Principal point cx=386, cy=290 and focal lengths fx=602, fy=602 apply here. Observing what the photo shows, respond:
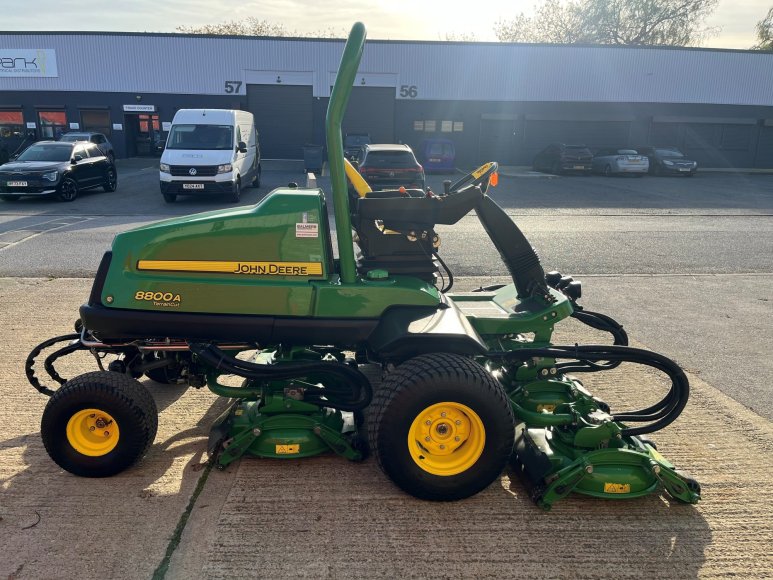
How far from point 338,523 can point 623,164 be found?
25495 mm

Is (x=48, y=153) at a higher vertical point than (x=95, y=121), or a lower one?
lower

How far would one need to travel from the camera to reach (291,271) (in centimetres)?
356

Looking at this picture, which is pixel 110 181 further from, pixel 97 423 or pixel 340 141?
pixel 340 141

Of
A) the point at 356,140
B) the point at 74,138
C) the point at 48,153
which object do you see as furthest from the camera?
the point at 356,140

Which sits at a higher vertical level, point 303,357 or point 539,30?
point 539,30

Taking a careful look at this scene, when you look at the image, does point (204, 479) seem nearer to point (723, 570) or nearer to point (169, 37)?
point (723, 570)

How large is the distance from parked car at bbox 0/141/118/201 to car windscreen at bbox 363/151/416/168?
7498 mm

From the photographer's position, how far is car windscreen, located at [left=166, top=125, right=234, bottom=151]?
15.9 meters

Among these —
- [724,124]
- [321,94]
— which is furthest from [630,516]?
[724,124]

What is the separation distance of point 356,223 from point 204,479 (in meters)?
1.82

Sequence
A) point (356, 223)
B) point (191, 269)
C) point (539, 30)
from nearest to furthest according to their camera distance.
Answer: point (191, 269), point (356, 223), point (539, 30)

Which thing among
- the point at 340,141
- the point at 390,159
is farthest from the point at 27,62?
the point at 340,141

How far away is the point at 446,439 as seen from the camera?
3396 mm

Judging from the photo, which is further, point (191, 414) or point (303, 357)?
point (191, 414)
